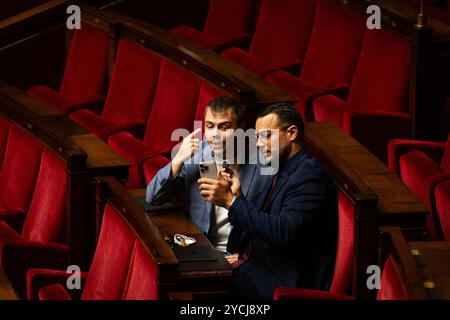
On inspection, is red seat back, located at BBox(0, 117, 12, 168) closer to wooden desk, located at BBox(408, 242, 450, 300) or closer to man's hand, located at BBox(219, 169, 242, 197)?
man's hand, located at BBox(219, 169, 242, 197)

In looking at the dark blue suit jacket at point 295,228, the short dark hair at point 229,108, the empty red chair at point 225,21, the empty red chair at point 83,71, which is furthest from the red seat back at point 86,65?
the dark blue suit jacket at point 295,228

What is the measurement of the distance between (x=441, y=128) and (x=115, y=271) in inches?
17.6

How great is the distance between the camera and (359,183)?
2.67 ft

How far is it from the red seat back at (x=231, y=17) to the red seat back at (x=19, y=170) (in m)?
0.42

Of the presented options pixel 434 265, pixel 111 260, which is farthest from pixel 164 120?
pixel 434 265

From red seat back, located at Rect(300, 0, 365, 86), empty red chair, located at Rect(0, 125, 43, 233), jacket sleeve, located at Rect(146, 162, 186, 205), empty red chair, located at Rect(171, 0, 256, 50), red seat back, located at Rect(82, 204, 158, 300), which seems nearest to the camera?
red seat back, located at Rect(82, 204, 158, 300)

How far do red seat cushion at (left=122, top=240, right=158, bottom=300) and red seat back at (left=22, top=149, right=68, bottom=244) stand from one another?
25 cm

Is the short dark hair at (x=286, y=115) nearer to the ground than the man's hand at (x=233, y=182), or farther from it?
farther from it

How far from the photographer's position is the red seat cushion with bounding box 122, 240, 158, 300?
726mm

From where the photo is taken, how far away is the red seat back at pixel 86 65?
138 cm

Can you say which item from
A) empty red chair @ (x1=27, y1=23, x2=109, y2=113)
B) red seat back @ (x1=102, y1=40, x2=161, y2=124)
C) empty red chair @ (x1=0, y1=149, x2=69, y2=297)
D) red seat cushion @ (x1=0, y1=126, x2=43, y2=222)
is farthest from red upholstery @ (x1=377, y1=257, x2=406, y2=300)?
empty red chair @ (x1=27, y1=23, x2=109, y2=113)

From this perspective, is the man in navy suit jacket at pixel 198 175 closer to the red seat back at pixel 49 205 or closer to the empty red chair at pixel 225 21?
the red seat back at pixel 49 205

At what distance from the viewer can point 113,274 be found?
813mm

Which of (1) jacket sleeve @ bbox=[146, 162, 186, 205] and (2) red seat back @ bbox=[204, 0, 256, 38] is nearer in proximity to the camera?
(1) jacket sleeve @ bbox=[146, 162, 186, 205]
